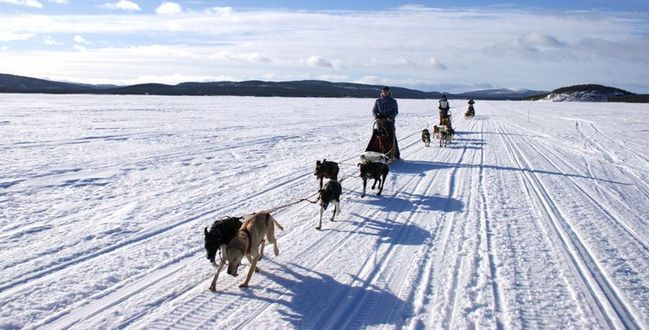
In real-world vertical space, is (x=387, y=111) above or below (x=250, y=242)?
above

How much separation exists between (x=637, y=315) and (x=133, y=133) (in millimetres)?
17453

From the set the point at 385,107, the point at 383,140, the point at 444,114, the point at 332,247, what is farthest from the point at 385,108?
the point at 444,114

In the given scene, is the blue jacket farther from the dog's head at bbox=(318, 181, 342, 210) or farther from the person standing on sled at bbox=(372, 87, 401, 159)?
the dog's head at bbox=(318, 181, 342, 210)

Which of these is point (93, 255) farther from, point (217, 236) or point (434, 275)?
point (434, 275)

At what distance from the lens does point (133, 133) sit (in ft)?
60.5

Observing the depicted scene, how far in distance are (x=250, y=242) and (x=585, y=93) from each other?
485 ft

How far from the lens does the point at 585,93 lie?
13288 cm

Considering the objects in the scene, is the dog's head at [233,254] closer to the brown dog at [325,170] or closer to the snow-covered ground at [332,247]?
the snow-covered ground at [332,247]

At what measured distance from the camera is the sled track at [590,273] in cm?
414

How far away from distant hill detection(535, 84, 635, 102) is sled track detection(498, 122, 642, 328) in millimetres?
131406

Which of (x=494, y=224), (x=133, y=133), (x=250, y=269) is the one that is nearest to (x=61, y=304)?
(x=250, y=269)

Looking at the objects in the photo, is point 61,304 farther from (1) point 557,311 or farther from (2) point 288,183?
(2) point 288,183

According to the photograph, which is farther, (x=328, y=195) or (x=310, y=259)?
(x=328, y=195)

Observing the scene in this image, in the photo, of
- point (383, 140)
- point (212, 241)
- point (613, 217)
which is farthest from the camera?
point (383, 140)
